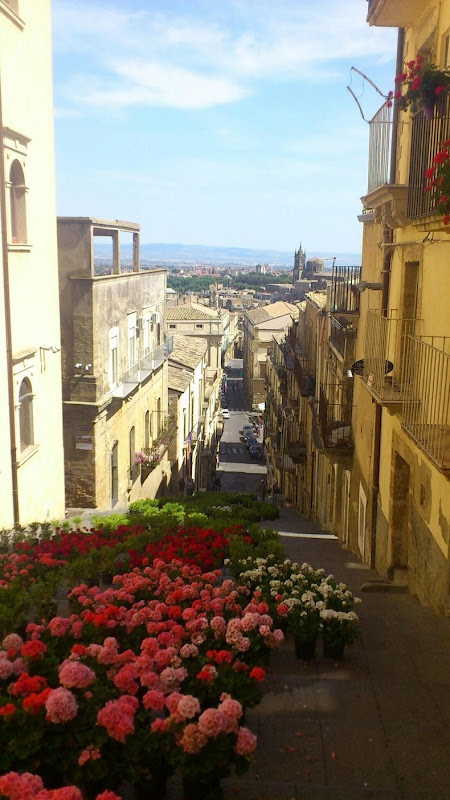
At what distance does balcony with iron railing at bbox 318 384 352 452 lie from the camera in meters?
15.7

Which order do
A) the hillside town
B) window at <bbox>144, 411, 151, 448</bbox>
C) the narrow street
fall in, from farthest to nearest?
1. the narrow street
2. window at <bbox>144, 411, 151, 448</bbox>
3. the hillside town

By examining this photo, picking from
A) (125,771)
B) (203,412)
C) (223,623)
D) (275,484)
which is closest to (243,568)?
(223,623)

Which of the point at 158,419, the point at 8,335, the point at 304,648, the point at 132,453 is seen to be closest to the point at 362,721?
the point at 304,648

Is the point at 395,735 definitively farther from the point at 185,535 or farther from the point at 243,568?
the point at 185,535

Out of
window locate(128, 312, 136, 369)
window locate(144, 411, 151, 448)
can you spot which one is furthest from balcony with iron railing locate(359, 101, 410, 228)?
window locate(144, 411, 151, 448)

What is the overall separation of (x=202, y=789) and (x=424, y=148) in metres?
6.69

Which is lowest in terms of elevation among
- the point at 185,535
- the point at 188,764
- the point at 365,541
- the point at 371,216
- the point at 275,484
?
the point at 275,484

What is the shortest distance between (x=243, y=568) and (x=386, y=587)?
2.81m

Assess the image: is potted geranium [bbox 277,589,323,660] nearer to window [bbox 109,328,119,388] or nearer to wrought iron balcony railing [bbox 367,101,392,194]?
wrought iron balcony railing [bbox 367,101,392,194]

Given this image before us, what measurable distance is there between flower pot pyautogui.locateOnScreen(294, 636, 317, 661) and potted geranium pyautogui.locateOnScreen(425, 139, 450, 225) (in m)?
4.24

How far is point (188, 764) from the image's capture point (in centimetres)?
449

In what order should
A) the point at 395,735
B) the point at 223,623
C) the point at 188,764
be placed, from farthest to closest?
the point at 223,623
the point at 395,735
the point at 188,764

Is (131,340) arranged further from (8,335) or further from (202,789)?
(202,789)

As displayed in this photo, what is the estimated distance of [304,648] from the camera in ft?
23.8
